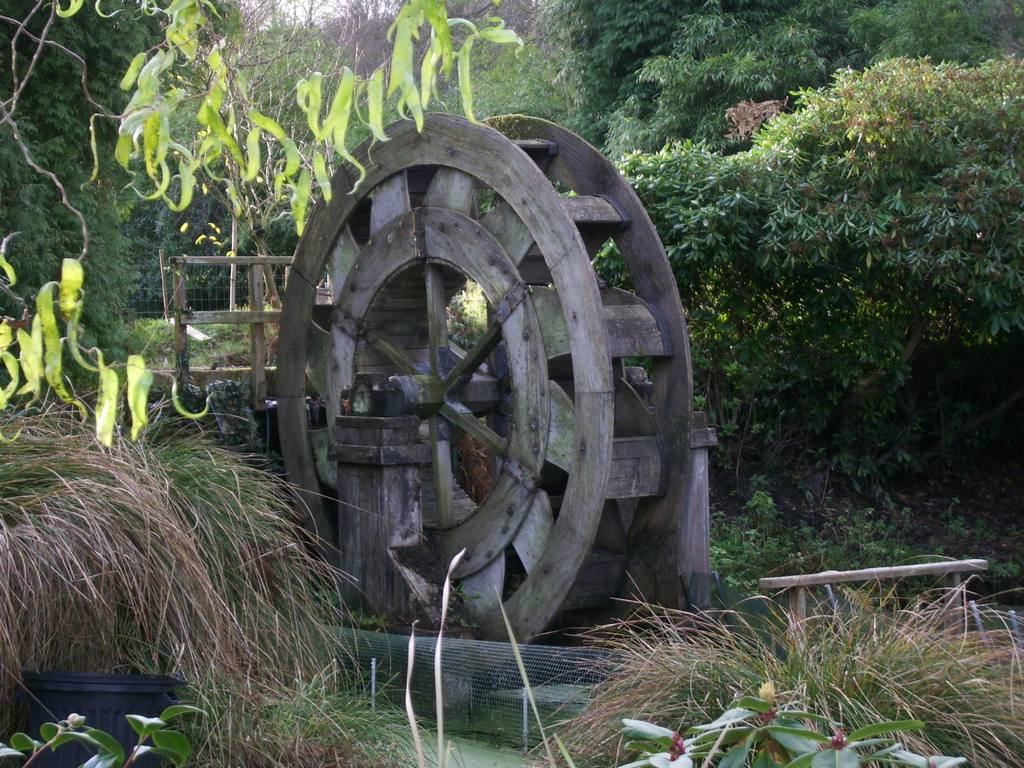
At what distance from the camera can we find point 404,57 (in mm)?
2135

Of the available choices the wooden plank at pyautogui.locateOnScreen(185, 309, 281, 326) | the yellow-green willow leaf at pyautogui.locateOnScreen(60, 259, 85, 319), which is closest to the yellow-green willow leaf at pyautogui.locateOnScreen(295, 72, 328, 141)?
the yellow-green willow leaf at pyautogui.locateOnScreen(60, 259, 85, 319)

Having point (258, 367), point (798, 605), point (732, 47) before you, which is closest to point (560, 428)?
point (798, 605)

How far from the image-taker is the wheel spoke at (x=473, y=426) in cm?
667

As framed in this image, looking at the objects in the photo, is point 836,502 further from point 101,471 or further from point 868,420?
point 101,471

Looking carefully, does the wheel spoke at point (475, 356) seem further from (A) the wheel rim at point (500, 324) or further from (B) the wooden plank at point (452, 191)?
(B) the wooden plank at point (452, 191)

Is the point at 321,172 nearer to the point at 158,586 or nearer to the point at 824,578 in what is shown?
the point at 158,586

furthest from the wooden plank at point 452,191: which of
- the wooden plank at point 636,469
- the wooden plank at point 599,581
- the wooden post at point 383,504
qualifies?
the wooden plank at point 599,581

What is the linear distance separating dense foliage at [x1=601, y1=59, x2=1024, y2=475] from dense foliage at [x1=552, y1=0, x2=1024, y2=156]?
4058 mm

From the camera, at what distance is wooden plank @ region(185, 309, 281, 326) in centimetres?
793

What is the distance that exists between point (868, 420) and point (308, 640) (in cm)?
633

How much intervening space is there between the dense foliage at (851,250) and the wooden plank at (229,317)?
2.47 meters

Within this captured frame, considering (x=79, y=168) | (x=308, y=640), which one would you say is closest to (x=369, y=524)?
(x=308, y=640)

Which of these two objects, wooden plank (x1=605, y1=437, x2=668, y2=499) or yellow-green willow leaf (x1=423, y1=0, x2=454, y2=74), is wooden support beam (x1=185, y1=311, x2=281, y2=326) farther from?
yellow-green willow leaf (x1=423, y1=0, x2=454, y2=74)

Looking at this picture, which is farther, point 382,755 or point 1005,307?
point 1005,307
